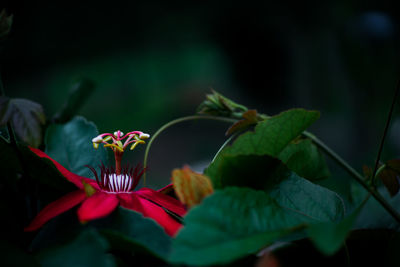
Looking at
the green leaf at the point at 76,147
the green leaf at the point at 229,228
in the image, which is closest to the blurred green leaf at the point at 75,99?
the green leaf at the point at 76,147

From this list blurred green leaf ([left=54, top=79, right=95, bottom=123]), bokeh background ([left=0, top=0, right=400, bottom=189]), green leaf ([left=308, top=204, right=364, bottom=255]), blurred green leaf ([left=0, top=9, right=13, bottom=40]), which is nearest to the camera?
green leaf ([left=308, top=204, right=364, bottom=255])

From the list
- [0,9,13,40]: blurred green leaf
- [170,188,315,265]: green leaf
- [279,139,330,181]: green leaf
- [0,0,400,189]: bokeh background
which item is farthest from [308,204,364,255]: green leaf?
[0,0,400,189]: bokeh background

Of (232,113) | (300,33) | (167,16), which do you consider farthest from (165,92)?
(232,113)

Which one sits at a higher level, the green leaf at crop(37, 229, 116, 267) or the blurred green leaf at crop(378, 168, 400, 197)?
the blurred green leaf at crop(378, 168, 400, 197)

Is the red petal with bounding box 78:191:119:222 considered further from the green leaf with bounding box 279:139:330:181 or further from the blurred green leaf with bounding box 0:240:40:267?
the green leaf with bounding box 279:139:330:181

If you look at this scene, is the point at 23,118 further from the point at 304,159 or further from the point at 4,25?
the point at 304,159

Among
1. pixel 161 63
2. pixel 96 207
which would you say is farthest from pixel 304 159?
pixel 161 63
